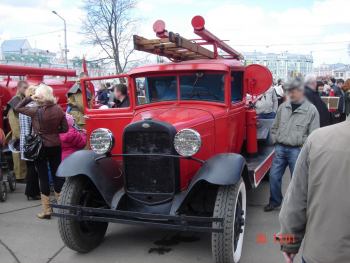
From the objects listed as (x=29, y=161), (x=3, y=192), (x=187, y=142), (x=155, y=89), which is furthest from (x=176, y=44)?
(x=3, y=192)

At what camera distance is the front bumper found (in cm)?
354

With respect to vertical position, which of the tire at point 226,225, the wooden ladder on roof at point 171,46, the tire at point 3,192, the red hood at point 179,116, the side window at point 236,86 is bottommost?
the tire at point 3,192

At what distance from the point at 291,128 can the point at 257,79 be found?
3.52ft

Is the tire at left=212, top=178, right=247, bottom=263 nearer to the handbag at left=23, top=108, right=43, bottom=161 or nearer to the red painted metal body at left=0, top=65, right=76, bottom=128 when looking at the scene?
the handbag at left=23, top=108, right=43, bottom=161

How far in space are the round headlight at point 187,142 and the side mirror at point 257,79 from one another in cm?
227

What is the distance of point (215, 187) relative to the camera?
4.14 metres

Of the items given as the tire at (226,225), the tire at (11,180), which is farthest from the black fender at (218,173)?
the tire at (11,180)

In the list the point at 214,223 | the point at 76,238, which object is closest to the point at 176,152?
the point at 214,223

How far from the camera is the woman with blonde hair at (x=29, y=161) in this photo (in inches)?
218

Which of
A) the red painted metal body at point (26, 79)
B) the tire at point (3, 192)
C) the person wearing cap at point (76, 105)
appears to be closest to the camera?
the tire at point (3, 192)

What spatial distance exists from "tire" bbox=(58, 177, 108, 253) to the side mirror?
271 centimetres

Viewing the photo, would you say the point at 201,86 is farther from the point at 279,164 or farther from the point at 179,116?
the point at 279,164

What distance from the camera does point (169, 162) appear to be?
13.1ft

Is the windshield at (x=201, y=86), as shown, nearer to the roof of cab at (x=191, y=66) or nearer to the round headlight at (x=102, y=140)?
the roof of cab at (x=191, y=66)
